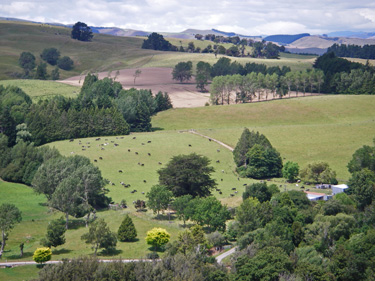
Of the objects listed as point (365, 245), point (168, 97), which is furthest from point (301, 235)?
point (168, 97)

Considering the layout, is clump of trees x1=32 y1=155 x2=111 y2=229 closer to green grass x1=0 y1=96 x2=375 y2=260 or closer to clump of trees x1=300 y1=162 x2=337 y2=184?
green grass x1=0 y1=96 x2=375 y2=260

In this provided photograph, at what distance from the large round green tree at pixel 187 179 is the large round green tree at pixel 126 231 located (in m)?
20.6

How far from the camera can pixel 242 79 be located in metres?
199

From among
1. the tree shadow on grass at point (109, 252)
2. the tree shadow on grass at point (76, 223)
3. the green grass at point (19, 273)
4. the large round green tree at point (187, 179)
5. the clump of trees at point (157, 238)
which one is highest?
the large round green tree at point (187, 179)

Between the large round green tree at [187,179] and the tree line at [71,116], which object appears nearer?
the large round green tree at [187,179]

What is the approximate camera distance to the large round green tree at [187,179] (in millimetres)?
95125

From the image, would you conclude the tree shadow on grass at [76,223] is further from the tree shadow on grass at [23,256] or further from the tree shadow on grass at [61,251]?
the tree shadow on grass at [23,256]

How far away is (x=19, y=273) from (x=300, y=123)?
11336 centimetres

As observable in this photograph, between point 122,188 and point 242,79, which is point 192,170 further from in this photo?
point 242,79

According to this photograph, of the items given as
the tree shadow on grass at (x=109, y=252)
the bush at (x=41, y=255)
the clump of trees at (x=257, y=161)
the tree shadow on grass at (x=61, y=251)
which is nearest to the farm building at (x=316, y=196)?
the clump of trees at (x=257, y=161)

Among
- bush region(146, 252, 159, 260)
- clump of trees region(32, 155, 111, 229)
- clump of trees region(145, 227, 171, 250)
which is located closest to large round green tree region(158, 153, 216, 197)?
clump of trees region(32, 155, 111, 229)

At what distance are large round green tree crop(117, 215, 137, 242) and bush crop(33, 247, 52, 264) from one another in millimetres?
12077

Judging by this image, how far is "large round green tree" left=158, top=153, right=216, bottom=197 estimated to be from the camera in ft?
312

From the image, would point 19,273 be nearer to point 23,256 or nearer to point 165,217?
point 23,256
